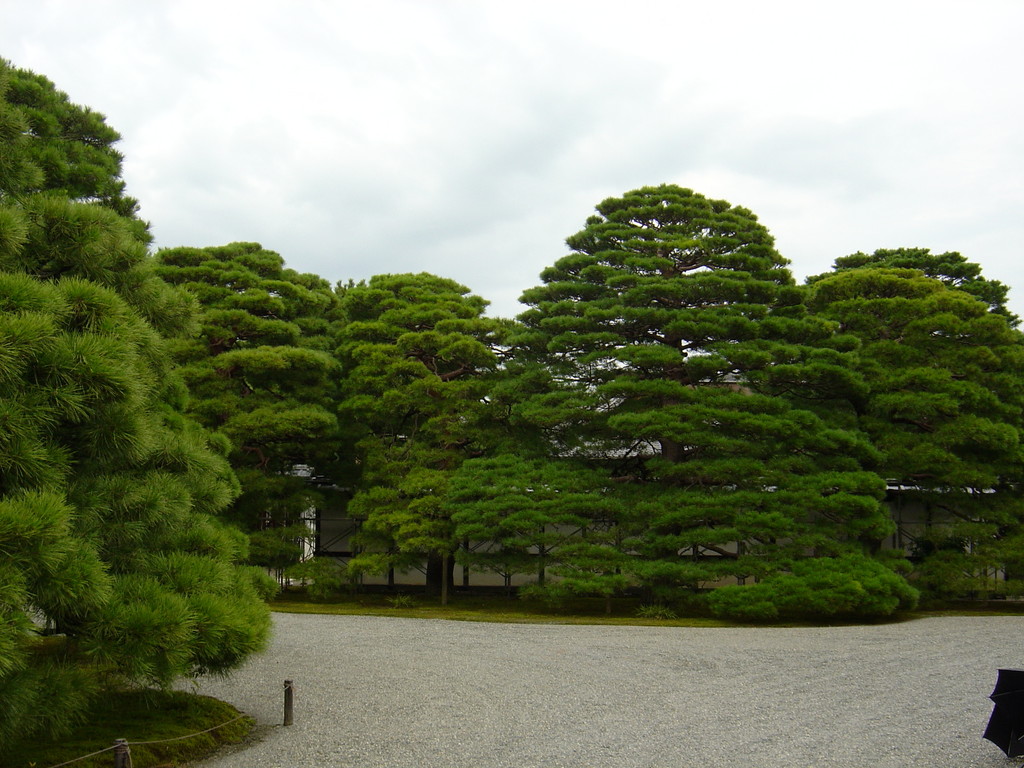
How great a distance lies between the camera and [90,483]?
5000 mm

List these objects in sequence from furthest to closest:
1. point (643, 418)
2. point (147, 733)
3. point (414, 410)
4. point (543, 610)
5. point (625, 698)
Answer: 1. point (414, 410)
2. point (543, 610)
3. point (643, 418)
4. point (625, 698)
5. point (147, 733)

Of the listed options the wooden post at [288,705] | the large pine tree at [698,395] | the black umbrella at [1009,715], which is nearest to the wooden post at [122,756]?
the wooden post at [288,705]

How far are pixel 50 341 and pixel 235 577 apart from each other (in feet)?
8.68

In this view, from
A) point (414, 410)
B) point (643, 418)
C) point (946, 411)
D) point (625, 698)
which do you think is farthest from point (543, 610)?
point (946, 411)

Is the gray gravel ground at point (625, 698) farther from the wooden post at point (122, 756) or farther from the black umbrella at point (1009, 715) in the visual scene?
the wooden post at point (122, 756)

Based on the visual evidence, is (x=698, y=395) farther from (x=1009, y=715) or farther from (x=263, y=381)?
(x=1009, y=715)

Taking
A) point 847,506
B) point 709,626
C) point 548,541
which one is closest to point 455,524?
point 548,541

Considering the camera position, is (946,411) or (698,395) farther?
(946,411)

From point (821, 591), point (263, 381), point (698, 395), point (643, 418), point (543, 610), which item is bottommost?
point (543, 610)

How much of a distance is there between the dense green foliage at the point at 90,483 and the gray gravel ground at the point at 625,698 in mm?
1432

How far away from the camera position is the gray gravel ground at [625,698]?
19.3 ft

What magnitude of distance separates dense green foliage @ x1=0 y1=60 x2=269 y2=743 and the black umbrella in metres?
5.00

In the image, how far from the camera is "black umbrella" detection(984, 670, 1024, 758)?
529cm

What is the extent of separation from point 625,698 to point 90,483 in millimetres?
5109
